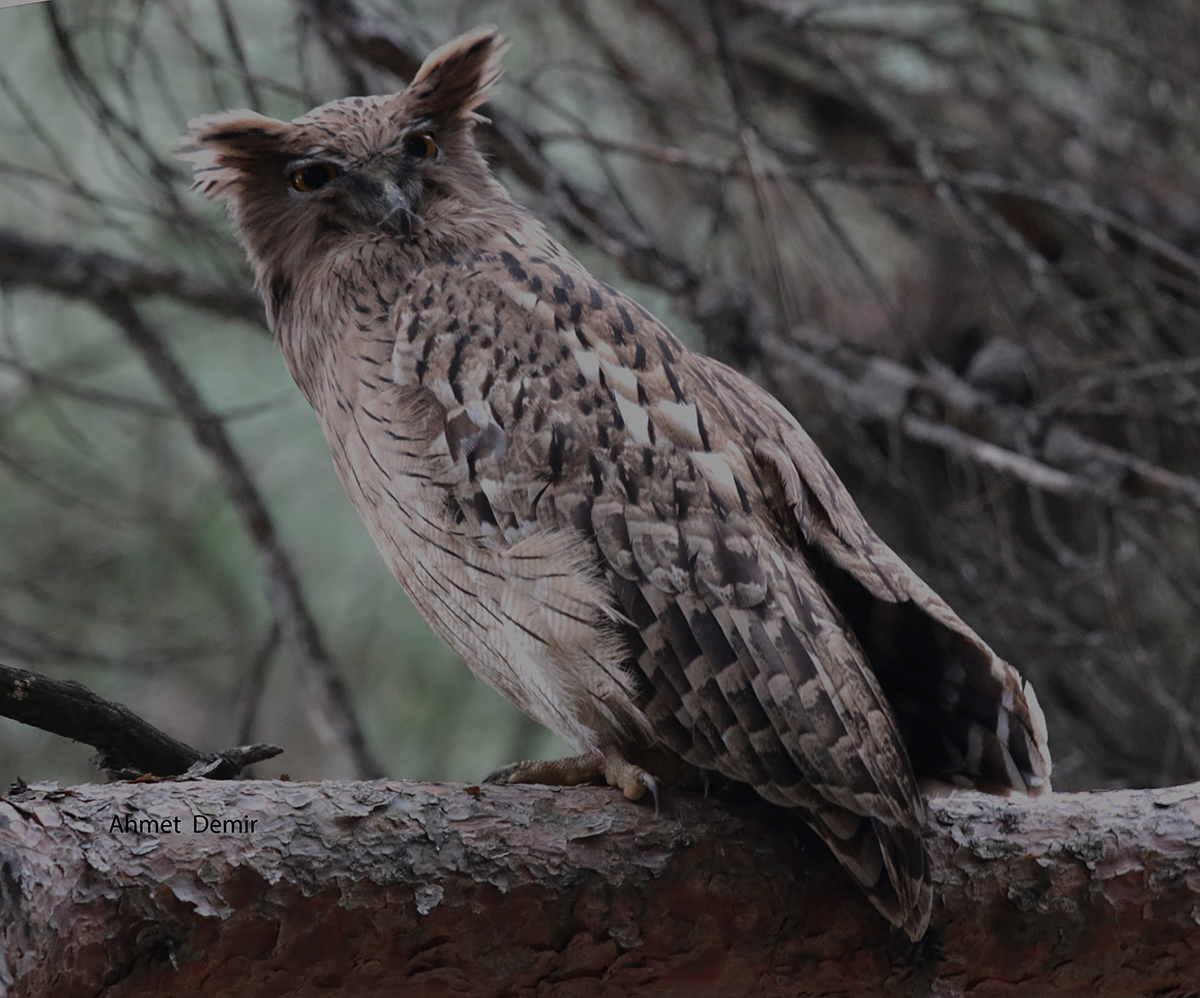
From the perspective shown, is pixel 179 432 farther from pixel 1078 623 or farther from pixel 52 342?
pixel 1078 623

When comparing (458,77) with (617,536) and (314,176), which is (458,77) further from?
(617,536)

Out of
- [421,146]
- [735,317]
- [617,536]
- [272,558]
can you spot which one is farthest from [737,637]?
[272,558]

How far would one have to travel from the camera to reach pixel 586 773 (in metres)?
1.87

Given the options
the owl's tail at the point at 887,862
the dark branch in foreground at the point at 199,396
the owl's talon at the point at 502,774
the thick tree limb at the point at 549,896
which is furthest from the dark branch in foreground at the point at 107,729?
the dark branch in foreground at the point at 199,396

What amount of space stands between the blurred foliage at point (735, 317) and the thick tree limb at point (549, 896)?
117 cm

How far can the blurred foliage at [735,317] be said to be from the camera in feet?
9.69

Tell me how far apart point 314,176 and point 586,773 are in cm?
104

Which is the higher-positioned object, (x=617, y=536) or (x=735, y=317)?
(x=735, y=317)

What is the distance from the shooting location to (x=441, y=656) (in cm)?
434

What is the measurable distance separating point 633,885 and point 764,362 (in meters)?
1.77

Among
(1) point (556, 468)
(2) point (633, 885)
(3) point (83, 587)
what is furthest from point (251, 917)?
(3) point (83, 587)

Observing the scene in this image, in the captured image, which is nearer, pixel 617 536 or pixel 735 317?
pixel 617 536

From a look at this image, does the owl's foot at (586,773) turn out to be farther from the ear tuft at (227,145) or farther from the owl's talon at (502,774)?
the ear tuft at (227,145)

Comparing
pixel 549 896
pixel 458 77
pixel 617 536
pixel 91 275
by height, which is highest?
pixel 458 77
